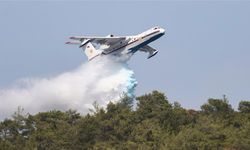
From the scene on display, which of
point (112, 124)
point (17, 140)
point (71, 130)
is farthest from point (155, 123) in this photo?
point (17, 140)

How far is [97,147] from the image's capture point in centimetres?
8619

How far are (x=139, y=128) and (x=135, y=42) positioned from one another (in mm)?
20403

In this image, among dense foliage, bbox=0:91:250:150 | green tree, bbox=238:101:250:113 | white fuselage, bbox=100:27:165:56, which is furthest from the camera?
green tree, bbox=238:101:250:113

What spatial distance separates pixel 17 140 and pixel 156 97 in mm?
25949

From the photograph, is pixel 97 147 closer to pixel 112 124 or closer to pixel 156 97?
pixel 112 124

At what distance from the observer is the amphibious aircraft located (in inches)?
4193

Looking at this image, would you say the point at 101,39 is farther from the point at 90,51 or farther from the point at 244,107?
the point at 244,107

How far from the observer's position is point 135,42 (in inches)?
4230

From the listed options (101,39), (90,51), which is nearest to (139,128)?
(101,39)

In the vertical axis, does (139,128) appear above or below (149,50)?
below

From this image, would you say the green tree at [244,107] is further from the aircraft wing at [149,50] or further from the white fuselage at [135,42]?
the white fuselage at [135,42]

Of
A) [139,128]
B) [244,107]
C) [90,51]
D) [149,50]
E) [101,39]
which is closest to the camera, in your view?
[139,128]

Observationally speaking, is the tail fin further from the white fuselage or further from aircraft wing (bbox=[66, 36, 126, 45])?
the white fuselage

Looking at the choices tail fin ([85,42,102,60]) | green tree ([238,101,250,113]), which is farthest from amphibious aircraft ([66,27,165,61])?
green tree ([238,101,250,113])
